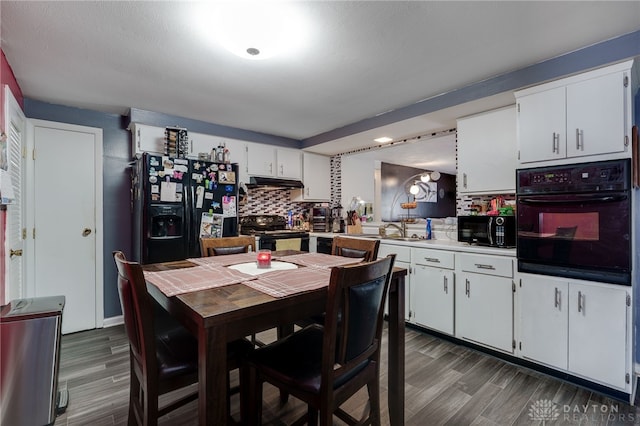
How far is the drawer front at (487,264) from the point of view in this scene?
7.73 ft

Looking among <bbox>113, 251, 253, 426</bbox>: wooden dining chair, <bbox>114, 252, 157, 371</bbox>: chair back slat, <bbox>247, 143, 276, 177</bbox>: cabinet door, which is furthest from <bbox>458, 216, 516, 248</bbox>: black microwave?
<bbox>114, 252, 157, 371</bbox>: chair back slat

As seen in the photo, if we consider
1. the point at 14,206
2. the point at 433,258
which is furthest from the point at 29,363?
the point at 433,258

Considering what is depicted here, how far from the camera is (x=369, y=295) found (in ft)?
4.01

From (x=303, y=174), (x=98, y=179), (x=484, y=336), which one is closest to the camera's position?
(x=484, y=336)

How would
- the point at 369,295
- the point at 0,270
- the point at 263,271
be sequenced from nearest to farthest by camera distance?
the point at 369,295
the point at 263,271
the point at 0,270

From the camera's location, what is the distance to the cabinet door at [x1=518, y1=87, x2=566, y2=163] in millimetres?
2109

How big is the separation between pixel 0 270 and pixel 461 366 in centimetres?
336

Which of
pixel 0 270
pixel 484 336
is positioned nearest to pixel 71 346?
pixel 0 270

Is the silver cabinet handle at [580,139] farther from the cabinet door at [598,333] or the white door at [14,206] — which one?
the white door at [14,206]

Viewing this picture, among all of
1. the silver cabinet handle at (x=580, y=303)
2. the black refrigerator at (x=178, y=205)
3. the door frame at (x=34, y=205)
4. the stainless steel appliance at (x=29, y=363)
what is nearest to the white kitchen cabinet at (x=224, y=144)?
the black refrigerator at (x=178, y=205)

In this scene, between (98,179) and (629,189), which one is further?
(98,179)

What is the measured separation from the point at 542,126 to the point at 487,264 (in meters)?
1.12

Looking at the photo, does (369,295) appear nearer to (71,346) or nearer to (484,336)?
(484,336)

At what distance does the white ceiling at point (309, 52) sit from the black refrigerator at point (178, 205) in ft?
2.11
